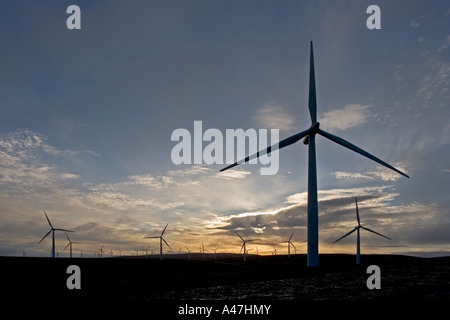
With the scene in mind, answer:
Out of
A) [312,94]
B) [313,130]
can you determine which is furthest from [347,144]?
[312,94]

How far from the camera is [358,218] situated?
346 feet

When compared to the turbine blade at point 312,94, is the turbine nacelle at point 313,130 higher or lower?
lower

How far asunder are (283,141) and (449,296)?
47027mm

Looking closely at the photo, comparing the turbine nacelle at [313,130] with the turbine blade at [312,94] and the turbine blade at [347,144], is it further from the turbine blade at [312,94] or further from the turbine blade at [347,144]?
the turbine blade at [312,94]

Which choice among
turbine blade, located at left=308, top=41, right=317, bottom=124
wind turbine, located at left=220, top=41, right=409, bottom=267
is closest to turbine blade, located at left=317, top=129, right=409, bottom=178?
wind turbine, located at left=220, top=41, right=409, bottom=267

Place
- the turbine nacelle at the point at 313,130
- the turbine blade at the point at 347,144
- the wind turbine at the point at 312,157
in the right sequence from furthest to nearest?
1. the turbine nacelle at the point at 313,130
2. the turbine blade at the point at 347,144
3. the wind turbine at the point at 312,157

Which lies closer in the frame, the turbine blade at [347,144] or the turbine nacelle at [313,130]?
the turbine blade at [347,144]

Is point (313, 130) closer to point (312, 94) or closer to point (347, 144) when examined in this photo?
point (347, 144)

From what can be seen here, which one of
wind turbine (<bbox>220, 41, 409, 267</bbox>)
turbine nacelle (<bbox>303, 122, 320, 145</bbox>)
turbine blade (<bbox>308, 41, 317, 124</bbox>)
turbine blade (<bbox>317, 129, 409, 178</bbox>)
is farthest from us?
turbine blade (<bbox>308, 41, 317, 124</bbox>)

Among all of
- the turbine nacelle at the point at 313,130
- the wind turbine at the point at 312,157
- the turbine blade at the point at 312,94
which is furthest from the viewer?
the turbine blade at the point at 312,94

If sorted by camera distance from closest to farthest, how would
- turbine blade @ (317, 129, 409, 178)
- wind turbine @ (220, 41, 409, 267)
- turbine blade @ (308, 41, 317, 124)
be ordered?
wind turbine @ (220, 41, 409, 267), turbine blade @ (317, 129, 409, 178), turbine blade @ (308, 41, 317, 124)

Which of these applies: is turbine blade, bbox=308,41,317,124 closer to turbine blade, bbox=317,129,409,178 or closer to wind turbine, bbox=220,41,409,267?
wind turbine, bbox=220,41,409,267

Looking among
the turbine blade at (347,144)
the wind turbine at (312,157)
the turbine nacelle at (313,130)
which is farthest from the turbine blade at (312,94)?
the turbine nacelle at (313,130)
